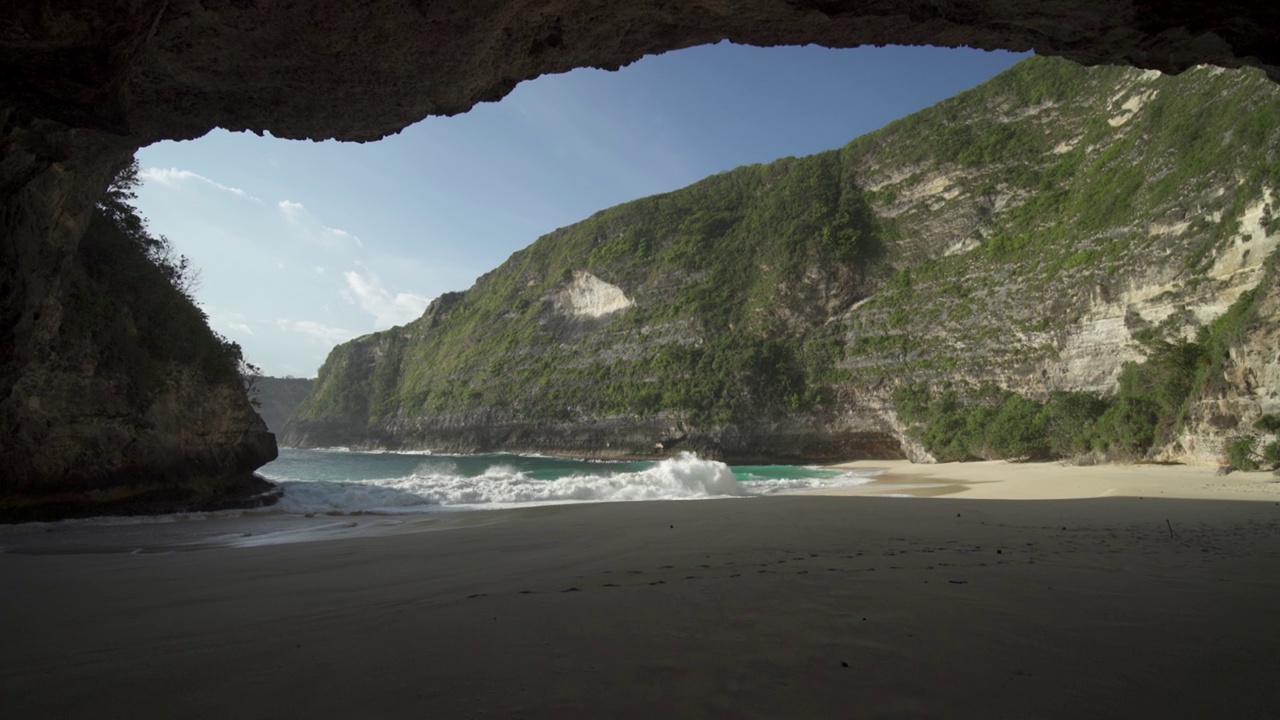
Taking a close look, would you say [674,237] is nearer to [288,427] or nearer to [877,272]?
[877,272]

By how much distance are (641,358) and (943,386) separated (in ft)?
92.2

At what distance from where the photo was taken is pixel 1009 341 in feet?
105

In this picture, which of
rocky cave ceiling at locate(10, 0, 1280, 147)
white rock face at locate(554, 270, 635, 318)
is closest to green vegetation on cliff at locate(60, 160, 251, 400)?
rocky cave ceiling at locate(10, 0, 1280, 147)

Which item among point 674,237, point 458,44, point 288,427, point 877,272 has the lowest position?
point 288,427

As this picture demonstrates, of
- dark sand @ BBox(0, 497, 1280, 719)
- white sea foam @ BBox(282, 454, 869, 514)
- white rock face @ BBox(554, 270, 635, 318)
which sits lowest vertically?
white sea foam @ BBox(282, 454, 869, 514)

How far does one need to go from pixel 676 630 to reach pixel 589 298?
63.9 metres

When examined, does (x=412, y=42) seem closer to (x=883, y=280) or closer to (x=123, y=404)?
(x=123, y=404)

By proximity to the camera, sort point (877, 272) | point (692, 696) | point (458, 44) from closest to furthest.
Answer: point (692, 696) → point (458, 44) → point (877, 272)

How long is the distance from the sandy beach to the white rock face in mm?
56554

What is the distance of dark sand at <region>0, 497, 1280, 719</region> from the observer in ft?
6.12

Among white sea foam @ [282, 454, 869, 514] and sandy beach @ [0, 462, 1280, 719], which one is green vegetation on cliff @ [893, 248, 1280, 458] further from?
sandy beach @ [0, 462, 1280, 719]

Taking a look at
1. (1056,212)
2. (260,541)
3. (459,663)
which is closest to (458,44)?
(459,663)

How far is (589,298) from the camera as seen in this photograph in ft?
215

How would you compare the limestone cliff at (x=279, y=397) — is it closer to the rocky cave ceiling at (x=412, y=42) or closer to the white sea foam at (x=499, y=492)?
the white sea foam at (x=499, y=492)
